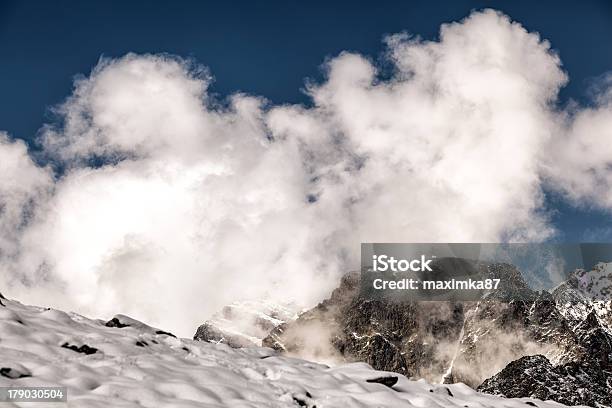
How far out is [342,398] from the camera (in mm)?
14867

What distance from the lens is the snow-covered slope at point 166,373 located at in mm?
12656

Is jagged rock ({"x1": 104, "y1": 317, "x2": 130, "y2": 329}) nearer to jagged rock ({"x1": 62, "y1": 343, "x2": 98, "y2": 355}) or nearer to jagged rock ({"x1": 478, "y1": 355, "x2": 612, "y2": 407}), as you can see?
jagged rock ({"x1": 62, "y1": 343, "x2": 98, "y2": 355})

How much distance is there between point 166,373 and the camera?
557 inches

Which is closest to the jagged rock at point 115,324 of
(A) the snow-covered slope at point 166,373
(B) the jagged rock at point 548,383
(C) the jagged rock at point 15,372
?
(A) the snow-covered slope at point 166,373

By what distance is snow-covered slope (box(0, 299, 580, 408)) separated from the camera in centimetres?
1266

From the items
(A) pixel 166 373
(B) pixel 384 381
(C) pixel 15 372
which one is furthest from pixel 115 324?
(B) pixel 384 381

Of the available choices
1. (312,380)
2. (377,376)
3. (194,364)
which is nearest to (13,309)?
(194,364)

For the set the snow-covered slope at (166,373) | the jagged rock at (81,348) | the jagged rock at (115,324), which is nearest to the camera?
the snow-covered slope at (166,373)

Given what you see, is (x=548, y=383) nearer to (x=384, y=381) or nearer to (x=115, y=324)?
(x=384, y=381)

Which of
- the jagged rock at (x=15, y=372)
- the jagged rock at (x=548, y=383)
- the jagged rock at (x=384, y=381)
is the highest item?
the jagged rock at (x=548, y=383)

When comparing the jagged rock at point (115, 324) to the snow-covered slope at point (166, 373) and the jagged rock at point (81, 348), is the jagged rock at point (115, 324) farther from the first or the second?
the jagged rock at point (81, 348)

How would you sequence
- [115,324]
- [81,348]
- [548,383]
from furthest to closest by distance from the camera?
1. [548,383]
2. [115,324]
3. [81,348]

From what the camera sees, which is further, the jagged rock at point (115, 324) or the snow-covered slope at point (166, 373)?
the jagged rock at point (115, 324)

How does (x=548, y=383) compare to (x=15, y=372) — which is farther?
(x=548, y=383)
